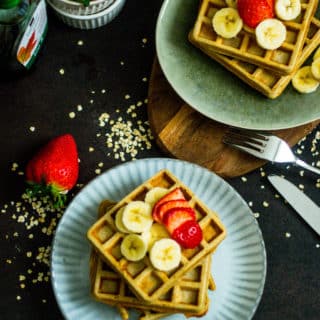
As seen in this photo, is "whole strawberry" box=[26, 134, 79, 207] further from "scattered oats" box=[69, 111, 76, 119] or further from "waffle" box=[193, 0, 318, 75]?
"waffle" box=[193, 0, 318, 75]

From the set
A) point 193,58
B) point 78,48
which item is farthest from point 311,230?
point 78,48

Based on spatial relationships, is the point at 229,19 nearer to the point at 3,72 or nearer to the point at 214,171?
the point at 214,171

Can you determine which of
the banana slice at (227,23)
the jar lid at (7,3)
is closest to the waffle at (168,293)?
the banana slice at (227,23)

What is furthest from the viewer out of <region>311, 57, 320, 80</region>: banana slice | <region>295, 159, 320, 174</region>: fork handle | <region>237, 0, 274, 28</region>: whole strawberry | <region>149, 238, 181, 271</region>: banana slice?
<region>295, 159, 320, 174</region>: fork handle

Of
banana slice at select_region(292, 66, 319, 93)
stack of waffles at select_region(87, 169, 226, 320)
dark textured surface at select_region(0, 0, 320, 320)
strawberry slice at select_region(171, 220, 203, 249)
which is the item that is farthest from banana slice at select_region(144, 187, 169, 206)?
banana slice at select_region(292, 66, 319, 93)

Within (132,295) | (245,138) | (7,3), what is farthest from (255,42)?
(132,295)

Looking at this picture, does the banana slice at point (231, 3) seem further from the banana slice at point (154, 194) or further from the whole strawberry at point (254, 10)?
the banana slice at point (154, 194)
